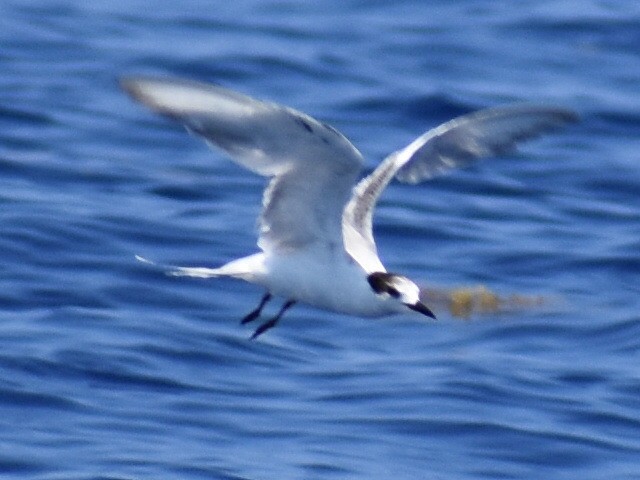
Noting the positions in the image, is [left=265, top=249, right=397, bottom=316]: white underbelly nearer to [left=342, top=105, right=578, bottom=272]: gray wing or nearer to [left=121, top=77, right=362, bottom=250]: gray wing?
[left=121, top=77, right=362, bottom=250]: gray wing

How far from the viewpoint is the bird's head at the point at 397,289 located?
995cm

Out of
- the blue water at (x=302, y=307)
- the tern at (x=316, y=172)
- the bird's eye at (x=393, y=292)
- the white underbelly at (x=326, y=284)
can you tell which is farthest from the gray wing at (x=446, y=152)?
the blue water at (x=302, y=307)

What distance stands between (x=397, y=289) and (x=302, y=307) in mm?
6565

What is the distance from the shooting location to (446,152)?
36.3 feet

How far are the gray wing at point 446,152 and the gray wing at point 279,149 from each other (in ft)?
1.52

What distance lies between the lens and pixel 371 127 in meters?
22.5

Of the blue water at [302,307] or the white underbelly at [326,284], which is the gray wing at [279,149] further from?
the blue water at [302,307]

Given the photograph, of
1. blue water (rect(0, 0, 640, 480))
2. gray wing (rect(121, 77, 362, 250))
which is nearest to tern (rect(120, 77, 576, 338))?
gray wing (rect(121, 77, 362, 250))

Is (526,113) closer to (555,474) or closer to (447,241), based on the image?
(555,474)

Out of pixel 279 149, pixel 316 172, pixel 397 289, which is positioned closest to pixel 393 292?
pixel 397 289

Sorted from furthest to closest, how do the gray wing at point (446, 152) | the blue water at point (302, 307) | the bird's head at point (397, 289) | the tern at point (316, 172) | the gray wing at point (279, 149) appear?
the blue water at point (302, 307), the gray wing at point (446, 152), the bird's head at point (397, 289), the tern at point (316, 172), the gray wing at point (279, 149)

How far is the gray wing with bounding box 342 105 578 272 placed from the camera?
34.6ft

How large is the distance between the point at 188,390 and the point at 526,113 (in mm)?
4886

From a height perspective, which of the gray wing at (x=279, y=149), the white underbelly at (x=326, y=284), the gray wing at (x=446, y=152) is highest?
the gray wing at (x=446, y=152)
